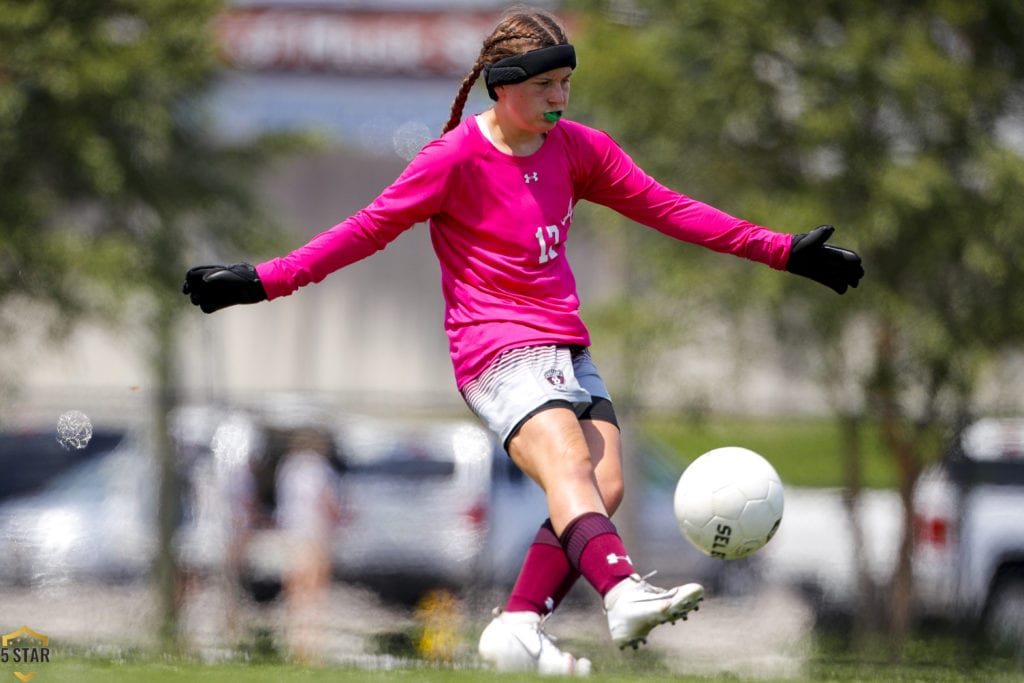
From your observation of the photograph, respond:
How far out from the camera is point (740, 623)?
416 inches

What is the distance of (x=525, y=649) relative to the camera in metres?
4.61

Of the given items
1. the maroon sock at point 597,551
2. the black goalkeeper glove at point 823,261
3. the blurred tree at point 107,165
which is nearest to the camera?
the maroon sock at point 597,551

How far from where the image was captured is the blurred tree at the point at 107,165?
1058cm

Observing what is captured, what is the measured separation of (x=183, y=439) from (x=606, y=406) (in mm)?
5993

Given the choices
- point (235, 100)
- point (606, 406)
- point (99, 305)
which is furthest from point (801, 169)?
point (606, 406)

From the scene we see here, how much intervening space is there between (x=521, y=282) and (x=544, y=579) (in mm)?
967

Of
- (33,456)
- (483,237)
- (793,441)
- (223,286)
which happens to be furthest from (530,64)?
(33,456)

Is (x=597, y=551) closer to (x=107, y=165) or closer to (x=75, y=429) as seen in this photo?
(x=107, y=165)

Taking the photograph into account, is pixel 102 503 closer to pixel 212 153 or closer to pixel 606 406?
pixel 212 153

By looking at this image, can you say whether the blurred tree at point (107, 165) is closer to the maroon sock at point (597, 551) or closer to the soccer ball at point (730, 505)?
the soccer ball at point (730, 505)

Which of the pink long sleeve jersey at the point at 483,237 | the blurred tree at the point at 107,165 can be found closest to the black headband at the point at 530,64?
the pink long sleeve jersey at the point at 483,237

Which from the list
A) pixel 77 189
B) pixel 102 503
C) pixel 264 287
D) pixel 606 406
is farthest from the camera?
pixel 77 189

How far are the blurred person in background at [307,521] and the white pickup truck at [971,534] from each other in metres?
4.13

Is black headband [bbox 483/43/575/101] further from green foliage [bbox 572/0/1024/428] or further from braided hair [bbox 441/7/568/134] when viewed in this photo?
green foliage [bbox 572/0/1024/428]
